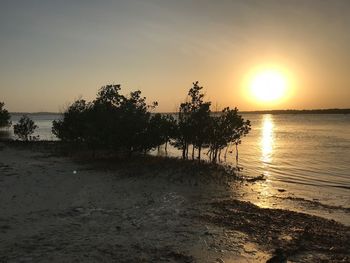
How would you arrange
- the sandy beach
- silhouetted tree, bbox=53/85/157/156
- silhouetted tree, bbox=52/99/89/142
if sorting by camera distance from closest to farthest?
the sandy beach → silhouetted tree, bbox=53/85/157/156 → silhouetted tree, bbox=52/99/89/142

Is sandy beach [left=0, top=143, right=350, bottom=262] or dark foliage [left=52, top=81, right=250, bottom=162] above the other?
dark foliage [left=52, top=81, right=250, bottom=162]

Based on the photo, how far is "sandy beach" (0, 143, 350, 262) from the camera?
35.2 feet

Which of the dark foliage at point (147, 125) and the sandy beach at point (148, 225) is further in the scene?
the dark foliage at point (147, 125)

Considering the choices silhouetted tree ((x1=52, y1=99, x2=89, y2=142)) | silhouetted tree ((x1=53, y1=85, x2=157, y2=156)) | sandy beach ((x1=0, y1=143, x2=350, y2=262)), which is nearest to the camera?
sandy beach ((x1=0, y1=143, x2=350, y2=262))

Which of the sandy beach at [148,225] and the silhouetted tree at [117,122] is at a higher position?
the silhouetted tree at [117,122]

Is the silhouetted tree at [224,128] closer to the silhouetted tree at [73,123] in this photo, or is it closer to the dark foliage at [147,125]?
the dark foliage at [147,125]

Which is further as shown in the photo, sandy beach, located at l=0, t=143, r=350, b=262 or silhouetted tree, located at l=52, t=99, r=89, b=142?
silhouetted tree, located at l=52, t=99, r=89, b=142

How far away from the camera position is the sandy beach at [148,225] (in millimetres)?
10734

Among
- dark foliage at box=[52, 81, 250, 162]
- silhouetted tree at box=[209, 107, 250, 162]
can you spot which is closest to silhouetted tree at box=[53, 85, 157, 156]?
dark foliage at box=[52, 81, 250, 162]

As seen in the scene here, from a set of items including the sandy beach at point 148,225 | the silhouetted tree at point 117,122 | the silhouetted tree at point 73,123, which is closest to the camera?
the sandy beach at point 148,225

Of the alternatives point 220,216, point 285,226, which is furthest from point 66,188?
point 285,226

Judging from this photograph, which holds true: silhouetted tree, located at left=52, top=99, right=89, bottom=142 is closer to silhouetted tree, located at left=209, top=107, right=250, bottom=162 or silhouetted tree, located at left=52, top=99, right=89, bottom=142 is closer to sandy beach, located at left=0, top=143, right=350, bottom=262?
silhouetted tree, located at left=209, top=107, right=250, bottom=162

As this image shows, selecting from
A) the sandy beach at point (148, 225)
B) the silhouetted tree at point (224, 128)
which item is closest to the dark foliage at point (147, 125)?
the silhouetted tree at point (224, 128)

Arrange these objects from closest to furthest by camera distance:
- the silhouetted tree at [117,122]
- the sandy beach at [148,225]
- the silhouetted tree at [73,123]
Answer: the sandy beach at [148,225] < the silhouetted tree at [117,122] < the silhouetted tree at [73,123]
